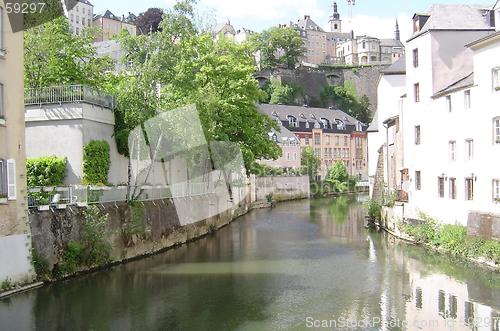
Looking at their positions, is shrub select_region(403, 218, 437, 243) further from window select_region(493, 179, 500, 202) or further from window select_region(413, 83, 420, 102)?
window select_region(413, 83, 420, 102)

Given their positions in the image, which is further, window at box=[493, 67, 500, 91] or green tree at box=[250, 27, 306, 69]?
green tree at box=[250, 27, 306, 69]

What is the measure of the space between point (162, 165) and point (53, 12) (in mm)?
10911

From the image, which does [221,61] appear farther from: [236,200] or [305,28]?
[305,28]

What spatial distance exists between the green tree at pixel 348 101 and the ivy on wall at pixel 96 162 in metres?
85.9

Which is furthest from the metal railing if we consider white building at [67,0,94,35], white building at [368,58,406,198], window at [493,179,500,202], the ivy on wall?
white building at [67,0,94,35]

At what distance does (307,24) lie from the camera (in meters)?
145

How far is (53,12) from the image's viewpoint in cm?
2953

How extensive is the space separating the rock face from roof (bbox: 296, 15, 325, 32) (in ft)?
103

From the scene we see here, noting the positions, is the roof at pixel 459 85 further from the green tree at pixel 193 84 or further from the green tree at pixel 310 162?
the green tree at pixel 310 162

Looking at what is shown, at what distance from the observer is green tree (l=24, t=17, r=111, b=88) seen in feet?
97.8

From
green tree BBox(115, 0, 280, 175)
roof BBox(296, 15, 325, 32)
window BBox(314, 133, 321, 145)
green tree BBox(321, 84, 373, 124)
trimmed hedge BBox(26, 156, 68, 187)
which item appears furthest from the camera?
roof BBox(296, 15, 325, 32)

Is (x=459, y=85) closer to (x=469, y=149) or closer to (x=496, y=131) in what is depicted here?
(x=469, y=149)

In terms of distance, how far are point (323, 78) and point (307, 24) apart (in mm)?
35768

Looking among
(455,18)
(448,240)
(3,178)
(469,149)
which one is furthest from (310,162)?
(3,178)
